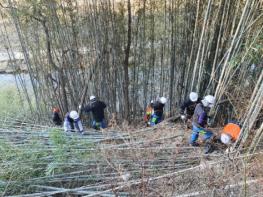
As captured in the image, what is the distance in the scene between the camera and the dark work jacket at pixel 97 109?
5.13 metres

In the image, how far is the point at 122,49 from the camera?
5637 millimetres

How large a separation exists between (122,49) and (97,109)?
1.13m

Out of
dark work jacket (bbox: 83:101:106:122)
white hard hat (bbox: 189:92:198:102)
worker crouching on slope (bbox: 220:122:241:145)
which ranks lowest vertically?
dark work jacket (bbox: 83:101:106:122)

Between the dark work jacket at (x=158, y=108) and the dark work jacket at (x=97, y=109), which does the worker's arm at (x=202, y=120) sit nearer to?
the dark work jacket at (x=158, y=108)

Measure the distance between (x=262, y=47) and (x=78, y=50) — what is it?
305 centimetres

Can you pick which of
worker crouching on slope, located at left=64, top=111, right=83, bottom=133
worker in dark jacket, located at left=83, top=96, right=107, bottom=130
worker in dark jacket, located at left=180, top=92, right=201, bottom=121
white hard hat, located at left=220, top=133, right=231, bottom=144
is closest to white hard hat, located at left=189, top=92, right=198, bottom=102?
worker in dark jacket, located at left=180, top=92, right=201, bottom=121

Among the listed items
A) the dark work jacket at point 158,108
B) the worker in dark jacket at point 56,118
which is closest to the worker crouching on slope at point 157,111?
the dark work jacket at point 158,108

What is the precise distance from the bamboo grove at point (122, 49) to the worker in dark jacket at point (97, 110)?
1.77 ft

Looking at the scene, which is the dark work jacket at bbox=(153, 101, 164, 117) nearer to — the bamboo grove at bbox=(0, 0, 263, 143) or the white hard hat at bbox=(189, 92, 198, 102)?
the bamboo grove at bbox=(0, 0, 263, 143)

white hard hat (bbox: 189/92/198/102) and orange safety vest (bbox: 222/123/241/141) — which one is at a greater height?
orange safety vest (bbox: 222/123/241/141)

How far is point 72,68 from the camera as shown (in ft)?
18.5

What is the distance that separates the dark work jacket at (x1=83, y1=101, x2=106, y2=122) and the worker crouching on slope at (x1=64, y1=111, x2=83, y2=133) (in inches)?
16.4

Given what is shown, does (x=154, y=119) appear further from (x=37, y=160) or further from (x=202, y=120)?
(x=37, y=160)

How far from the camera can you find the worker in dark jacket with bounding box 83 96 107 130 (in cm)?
514
